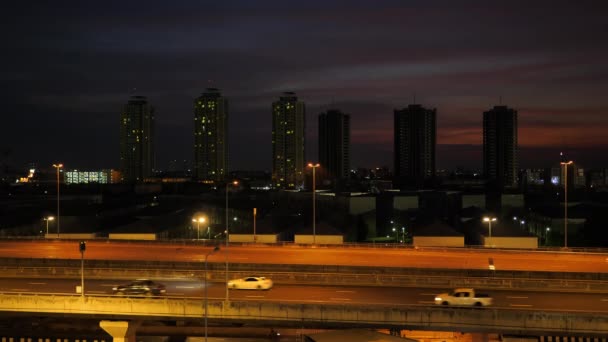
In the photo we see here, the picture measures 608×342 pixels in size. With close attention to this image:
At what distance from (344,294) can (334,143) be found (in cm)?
16707

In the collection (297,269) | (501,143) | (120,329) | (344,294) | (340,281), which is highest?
(501,143)

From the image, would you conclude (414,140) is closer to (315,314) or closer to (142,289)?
(142,289)

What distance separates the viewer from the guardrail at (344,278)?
78.6 ft

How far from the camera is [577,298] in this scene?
22.5 metres

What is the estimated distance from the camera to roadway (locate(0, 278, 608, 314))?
70.6 feet

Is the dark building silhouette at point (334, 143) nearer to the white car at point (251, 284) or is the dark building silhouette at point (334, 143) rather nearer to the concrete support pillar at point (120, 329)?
the white car at point (251, 284)

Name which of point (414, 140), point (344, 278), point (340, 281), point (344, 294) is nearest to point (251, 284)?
point (344, 294)

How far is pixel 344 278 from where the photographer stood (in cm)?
2519

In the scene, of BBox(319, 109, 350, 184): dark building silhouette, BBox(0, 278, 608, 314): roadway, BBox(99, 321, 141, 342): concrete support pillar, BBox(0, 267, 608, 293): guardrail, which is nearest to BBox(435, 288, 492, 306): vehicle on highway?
BBox(0, 278, 608, 314): roadway

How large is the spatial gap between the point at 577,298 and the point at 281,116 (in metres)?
176

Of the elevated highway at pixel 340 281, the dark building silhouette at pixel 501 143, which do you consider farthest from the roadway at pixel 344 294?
the dark building silhouette at pixel 501 143

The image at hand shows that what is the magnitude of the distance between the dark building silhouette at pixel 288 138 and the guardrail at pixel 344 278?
545 feet

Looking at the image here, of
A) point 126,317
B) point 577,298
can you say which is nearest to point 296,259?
point 126,317

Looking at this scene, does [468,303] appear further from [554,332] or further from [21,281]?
[21,281]
